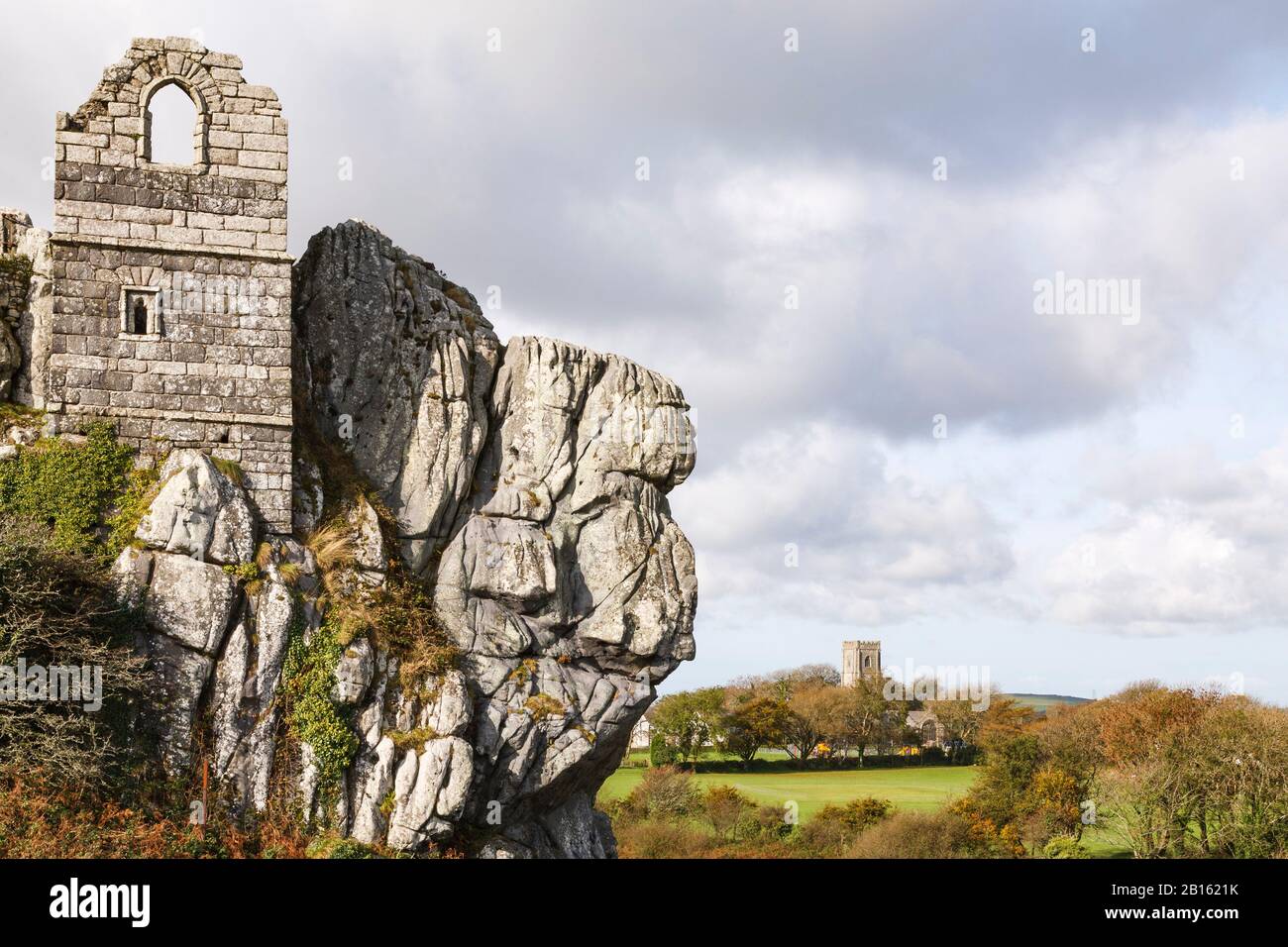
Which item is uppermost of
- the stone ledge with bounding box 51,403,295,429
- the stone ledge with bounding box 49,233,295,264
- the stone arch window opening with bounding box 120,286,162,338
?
the stone ledge with bounding box 49,233,295,264

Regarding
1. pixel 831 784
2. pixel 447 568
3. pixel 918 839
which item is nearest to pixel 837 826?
pixel 918 839

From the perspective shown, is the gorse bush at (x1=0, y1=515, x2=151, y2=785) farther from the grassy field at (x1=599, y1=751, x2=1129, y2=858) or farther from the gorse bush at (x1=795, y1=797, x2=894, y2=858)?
the grassy field at (x1=599, y1=751, x2=1129, y2=858)

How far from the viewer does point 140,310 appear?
22.5 m

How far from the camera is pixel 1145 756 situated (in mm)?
43969

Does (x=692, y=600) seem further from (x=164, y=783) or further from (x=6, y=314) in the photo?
(x=6, y=314)

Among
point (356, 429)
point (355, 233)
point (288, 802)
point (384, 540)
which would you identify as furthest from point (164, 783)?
point (355, 233)

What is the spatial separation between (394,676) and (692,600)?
24.6 feet

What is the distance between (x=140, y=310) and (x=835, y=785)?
57.3 meters

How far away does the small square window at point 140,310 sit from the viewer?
22.1 m

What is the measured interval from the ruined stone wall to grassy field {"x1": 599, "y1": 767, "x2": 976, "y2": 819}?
4230 cm

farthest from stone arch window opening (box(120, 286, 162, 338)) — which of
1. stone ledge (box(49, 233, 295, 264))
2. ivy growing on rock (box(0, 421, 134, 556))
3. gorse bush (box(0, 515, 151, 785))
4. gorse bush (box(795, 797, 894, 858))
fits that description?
gorse bush (box(795, 797, 894, 858))

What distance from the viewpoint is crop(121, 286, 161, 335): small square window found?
22141mm

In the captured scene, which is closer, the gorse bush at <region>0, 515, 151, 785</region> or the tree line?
the gorse bush at <region>0, 515, 151, 785</region>

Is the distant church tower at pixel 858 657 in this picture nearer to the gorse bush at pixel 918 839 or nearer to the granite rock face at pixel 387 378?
the gorse bush at pixel 918 839
